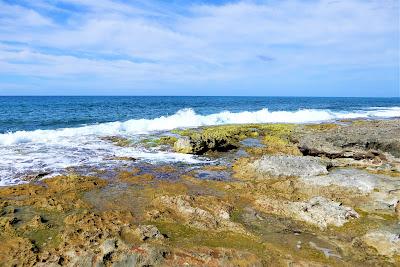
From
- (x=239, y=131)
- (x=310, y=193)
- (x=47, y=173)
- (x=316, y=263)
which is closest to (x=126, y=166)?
(x=47, y=173)

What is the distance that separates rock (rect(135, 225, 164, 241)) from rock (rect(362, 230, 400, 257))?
16.8 feet

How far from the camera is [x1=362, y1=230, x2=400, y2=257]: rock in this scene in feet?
25.7

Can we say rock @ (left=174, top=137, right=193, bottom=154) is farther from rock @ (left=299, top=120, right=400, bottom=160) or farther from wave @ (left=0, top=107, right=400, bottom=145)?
wave @ (left=0, top=107, right=400, bottom=145)

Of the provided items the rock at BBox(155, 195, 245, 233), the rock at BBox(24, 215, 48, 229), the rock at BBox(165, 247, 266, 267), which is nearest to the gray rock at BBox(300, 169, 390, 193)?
the rock at BBox(155, 195, 245, 233)

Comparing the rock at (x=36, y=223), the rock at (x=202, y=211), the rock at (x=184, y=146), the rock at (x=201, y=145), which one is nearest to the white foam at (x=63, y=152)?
the rock at (x=184, y=146)

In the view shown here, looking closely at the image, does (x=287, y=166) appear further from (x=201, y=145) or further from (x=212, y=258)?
(x=212, y=258)

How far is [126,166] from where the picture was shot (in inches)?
638

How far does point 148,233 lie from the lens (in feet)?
27.9

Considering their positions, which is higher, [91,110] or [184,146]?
[184,146]

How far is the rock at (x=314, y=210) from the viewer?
31.5 ft

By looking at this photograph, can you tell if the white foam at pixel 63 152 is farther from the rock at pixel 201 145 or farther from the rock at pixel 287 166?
the rock at pixel 287 166

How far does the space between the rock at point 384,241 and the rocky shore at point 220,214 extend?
0.07 ft

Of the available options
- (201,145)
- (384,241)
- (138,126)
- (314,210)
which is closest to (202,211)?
(314,210)

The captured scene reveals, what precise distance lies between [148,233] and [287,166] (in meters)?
7.99
